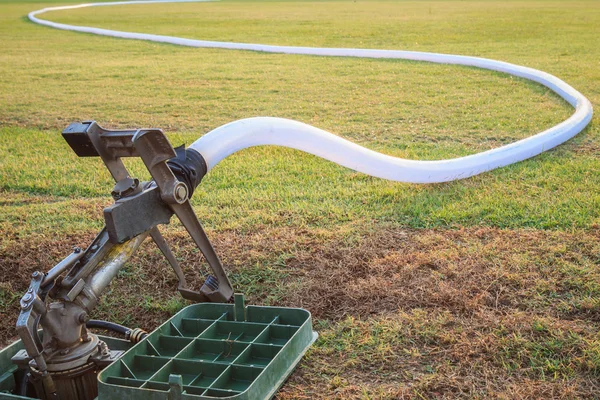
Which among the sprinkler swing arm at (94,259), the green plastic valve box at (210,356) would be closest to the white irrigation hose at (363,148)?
the sprinkler swing arm at (94,259)

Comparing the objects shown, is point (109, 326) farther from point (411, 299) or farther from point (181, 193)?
point (411, 299)

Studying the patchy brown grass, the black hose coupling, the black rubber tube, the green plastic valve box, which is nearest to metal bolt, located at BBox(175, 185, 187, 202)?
the black hose coupling

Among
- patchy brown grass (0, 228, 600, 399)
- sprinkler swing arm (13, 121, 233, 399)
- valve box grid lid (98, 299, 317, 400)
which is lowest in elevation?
patchy brown grass (0, 228, 600, 399)

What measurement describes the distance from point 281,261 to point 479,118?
4.32 metres

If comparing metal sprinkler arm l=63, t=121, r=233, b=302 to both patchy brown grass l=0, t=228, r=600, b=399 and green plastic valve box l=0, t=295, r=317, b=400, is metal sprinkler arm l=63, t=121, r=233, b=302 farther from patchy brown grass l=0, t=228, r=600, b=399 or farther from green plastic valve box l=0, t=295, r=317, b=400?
patchy brown grass l=0, t=228, r=600, b=399

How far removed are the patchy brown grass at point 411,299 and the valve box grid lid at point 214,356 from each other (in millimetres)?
167

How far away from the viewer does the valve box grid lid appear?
243 cm

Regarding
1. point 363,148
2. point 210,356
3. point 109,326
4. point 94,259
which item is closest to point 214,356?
point 210,356

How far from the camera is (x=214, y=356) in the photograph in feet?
9.48

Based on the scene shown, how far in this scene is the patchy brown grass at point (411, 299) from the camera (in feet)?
9.09

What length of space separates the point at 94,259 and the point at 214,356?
687 mm

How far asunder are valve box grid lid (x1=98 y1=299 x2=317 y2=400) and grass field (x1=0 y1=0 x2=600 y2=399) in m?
0.17

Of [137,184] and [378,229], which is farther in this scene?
[378,229]

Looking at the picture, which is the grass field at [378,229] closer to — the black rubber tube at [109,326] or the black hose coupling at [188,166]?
the black rubber tube at [109,326]
